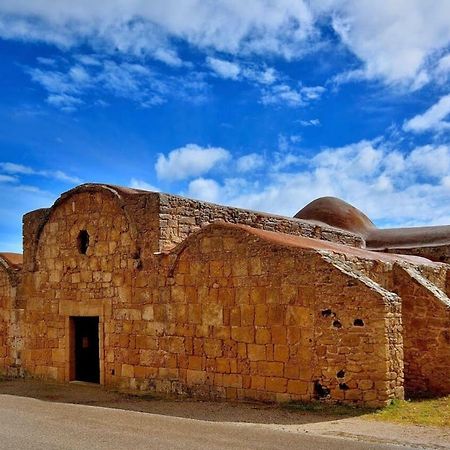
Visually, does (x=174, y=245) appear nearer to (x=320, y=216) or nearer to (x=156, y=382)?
(x=156, y=382)

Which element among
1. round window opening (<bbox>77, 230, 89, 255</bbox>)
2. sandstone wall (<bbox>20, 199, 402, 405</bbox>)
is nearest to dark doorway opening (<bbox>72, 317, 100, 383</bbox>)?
sandstone wall (<bbox>20, 199, 402, 405</bbox>)

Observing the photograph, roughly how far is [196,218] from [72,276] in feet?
10.2

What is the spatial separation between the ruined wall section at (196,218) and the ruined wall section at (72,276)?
0.84 m

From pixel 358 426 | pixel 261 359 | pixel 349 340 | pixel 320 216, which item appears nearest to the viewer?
pixel 358 426

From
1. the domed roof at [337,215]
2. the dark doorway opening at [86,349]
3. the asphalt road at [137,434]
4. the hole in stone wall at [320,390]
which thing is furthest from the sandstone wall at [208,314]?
the domed roof at [337,215]

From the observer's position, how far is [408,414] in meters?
8.16

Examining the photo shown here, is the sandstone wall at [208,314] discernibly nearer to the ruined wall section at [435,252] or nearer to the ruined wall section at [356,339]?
the ruined wall section at [356,339]

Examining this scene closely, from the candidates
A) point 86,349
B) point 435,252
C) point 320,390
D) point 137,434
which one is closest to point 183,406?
point 320,390

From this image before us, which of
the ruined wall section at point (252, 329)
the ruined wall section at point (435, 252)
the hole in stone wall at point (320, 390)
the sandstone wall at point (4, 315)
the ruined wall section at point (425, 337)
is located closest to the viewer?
the ruined wall section at point (252, 329)

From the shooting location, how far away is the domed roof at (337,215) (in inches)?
989

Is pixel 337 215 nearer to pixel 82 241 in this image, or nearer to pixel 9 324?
pixel 82 241

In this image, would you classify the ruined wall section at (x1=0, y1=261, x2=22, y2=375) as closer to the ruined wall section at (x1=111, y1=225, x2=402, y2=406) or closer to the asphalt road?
the ruined wall section at (x1=111, y1=225, x2=402, y2=406)

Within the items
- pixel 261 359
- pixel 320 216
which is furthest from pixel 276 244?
pixel 320 216

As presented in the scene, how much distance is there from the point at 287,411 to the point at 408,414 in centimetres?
165
